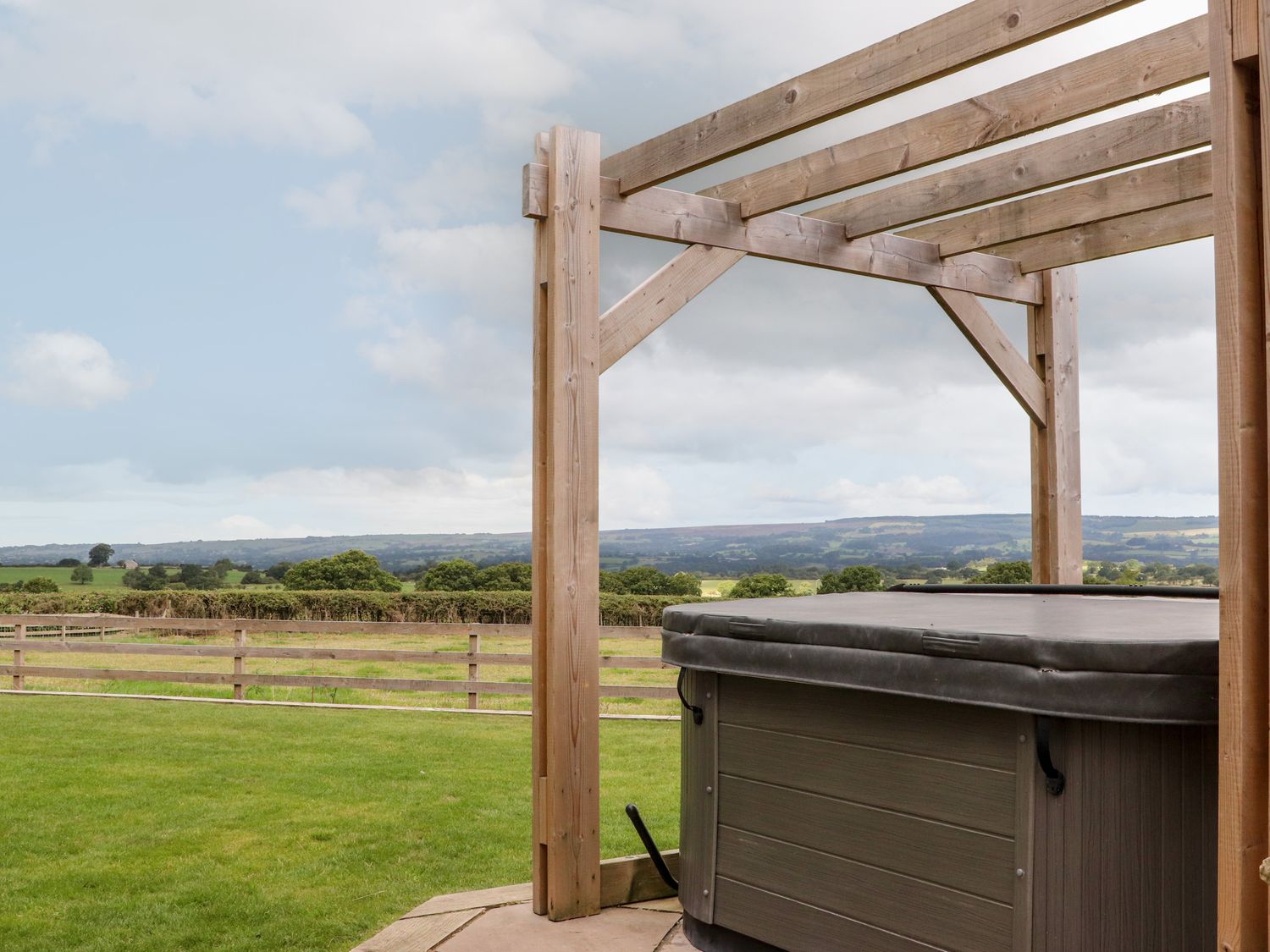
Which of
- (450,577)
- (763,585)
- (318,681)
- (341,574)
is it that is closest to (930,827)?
(318,681)

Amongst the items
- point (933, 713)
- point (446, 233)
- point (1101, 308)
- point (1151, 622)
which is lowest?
point (933, 713)

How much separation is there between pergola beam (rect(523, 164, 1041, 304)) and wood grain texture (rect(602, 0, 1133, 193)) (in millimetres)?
150

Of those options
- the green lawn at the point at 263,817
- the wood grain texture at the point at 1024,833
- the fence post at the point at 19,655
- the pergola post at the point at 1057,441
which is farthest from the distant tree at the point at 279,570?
the wood grain texture at the point at 1024,833

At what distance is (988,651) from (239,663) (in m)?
9.57

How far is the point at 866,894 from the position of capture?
7.55 feet

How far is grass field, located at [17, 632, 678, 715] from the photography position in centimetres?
1054

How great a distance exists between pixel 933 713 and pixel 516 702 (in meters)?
8.76

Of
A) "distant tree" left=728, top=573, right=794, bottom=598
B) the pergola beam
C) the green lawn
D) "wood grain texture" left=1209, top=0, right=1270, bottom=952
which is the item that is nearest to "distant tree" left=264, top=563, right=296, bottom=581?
the green lawn

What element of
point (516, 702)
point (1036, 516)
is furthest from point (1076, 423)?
point (516, 702)

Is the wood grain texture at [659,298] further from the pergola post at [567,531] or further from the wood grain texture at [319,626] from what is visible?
the wood grain texture at [319,626]

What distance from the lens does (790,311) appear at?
9672 millimetres

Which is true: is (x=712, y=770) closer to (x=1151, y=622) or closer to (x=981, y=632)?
(x=981, y=632)

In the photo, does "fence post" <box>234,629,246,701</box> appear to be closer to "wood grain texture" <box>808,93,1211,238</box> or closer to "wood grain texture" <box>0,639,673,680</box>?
"wood grain texture" <box>0,639,673,680</box>

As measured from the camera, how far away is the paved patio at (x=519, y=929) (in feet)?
9.58
